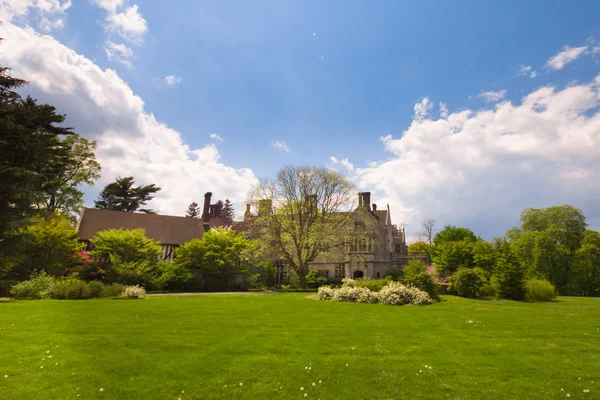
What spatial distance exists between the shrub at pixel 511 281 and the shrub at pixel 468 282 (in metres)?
1.54

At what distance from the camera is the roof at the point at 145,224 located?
114ft

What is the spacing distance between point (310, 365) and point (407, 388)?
1702 mm

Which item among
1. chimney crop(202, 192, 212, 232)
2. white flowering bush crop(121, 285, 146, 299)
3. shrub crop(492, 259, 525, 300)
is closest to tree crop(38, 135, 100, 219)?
chimney crop(202, 192, 212, 232)

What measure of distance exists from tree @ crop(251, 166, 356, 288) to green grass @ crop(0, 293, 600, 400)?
23.2m

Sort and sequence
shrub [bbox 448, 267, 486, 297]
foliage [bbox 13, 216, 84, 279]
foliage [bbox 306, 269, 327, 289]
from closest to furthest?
shrub [bbox 448, 267, 486, 297]
foliage [bbox 13, 216, 84, 279]
foliage [bbox 306, 269, 327, 289]

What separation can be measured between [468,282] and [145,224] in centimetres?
3314

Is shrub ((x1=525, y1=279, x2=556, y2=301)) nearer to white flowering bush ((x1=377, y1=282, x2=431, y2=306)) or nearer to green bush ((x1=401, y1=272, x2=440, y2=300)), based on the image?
green bush ((x1=401, y1=272, x2=440, y2=300))

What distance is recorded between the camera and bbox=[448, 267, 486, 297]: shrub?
21.9 metres

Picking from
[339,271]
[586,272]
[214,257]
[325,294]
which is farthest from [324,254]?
[586,272]

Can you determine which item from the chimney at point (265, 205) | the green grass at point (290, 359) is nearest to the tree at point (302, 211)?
the chimney at point (265, 205)

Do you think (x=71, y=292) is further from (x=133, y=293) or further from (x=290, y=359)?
(x=290, y=359)

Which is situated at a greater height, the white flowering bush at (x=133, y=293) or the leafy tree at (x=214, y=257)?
the leafy tree at (x=214, y=257)

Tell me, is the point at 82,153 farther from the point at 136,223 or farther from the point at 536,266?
the point at 536,266

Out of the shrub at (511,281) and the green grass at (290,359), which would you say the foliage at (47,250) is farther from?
the shrub at (511,281)
